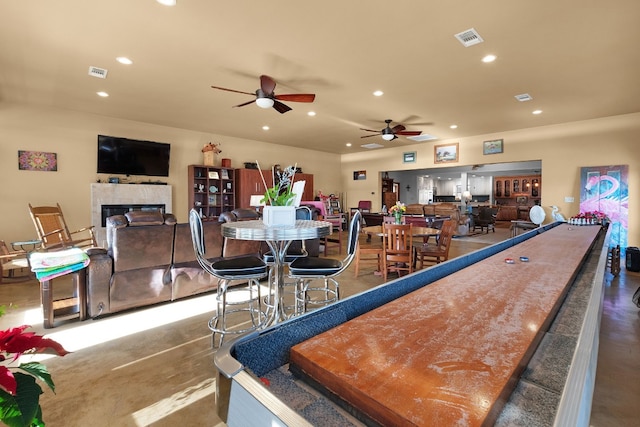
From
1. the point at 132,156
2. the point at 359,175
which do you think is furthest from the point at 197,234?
the point at 359,175

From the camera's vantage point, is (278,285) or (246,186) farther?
(246,186)

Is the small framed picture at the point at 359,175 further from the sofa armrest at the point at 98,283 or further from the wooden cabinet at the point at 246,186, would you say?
the sofa armrest at the point at 98,283

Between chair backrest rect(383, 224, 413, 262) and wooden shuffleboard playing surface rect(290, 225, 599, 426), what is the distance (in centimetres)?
300

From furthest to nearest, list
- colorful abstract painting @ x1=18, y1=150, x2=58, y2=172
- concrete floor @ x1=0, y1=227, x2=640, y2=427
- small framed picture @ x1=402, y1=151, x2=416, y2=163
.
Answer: small framed picture @ x1=402, y1=151, x2=416, y2=163
colorful abstract painting @ x1=18, y1=150, x2=58, y2=172
concrete floor @ x1=0, y1=227, x2=640, y2=427

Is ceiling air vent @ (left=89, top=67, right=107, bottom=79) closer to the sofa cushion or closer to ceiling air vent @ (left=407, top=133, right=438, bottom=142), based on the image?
the sofa cushion

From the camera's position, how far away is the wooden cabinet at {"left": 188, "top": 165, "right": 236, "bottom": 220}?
7.16 m

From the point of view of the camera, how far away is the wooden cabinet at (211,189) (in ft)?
23.5

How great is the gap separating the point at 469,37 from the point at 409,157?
618 centimetres

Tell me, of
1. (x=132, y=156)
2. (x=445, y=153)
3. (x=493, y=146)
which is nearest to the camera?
(x=132, y=156)

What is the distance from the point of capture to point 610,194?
233 inches

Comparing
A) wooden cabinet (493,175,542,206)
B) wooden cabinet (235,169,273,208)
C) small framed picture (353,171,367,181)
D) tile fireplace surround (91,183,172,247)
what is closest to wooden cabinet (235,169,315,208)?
wooden cabinet (235,169,273,208)

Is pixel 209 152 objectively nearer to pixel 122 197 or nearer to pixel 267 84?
pixel 122 197

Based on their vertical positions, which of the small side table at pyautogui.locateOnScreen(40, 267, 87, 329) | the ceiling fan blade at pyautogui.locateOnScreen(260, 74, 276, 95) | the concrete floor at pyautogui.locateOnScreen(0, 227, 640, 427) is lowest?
the concrete floor at pyautogui.locateOnScreen(0, 227, 640, 427)

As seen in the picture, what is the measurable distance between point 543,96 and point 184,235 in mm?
5818
